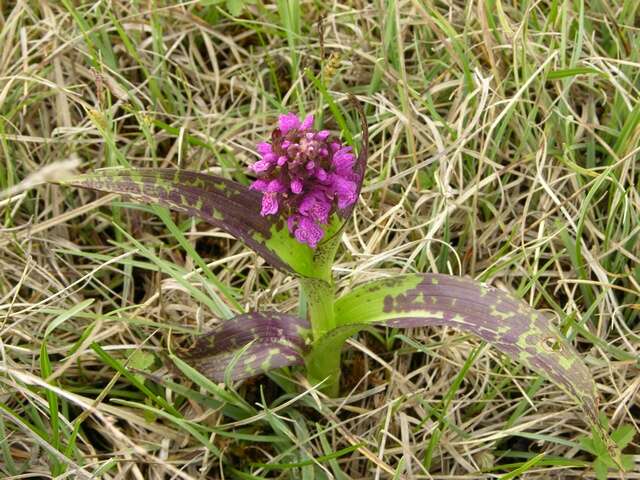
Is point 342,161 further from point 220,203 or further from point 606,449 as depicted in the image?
point 606,449

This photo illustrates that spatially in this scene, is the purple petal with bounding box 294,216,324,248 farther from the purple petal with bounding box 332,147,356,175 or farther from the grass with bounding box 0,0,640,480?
the grass with bounding box 0,0,640,480

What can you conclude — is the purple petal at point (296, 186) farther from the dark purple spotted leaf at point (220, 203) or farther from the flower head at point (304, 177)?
the dark purple spotted leaf at point (220, 203)

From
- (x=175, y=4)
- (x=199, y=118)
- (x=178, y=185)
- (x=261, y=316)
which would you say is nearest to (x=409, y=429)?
(x=261, y=316)

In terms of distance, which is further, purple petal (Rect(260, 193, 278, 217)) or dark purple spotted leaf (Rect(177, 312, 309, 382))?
dark purple spotted leaf (Rect(177, 312, 309, 382))

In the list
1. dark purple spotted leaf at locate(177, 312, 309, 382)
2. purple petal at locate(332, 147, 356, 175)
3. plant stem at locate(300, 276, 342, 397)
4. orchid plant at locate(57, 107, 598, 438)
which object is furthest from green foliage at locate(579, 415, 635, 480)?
purple petal at locate(332, 147, 356, 175)

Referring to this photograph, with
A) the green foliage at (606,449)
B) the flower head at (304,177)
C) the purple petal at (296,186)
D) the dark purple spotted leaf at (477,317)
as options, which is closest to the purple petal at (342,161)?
the flower head at (304,177)

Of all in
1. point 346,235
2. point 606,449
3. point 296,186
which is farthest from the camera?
point 346,235

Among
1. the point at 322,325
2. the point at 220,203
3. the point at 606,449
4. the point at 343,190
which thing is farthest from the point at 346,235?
the point at 606,449
